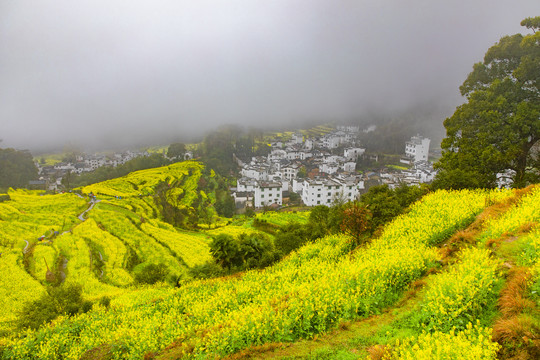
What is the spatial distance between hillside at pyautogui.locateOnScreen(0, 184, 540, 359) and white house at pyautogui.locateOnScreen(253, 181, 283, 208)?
1796 inches

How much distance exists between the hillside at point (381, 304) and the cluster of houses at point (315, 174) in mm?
16134

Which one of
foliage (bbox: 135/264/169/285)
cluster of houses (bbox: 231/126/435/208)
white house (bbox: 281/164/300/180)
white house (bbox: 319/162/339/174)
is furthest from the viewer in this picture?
white house (bbox: 281/164/300/180)

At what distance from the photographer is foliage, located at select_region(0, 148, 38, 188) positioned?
196ft

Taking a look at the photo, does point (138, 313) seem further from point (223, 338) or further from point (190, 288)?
point (223, 338)

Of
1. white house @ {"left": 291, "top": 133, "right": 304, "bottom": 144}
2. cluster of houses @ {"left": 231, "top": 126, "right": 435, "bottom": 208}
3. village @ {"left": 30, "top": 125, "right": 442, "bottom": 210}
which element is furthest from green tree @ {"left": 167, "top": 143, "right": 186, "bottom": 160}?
white house @ {"left": 291, "top": 133, "right": 304, "bottom": 144}

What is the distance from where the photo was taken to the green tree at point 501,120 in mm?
14742

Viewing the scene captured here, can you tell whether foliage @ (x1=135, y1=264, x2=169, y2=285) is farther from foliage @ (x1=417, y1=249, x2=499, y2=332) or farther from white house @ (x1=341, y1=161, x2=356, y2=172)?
white house @ (x1=341, y1=161, x2=356, y2=172)

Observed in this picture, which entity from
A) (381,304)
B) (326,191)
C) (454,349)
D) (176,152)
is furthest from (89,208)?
(176,152)

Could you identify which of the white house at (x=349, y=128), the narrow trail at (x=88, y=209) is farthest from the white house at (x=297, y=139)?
the narrow trail at (x=88, y=209)

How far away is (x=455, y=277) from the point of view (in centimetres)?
622

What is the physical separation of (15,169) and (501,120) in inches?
3264

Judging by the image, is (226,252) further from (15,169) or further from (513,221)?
(15,169)

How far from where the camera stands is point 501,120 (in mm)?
15359

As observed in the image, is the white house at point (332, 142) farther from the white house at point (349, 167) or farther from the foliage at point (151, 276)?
the foliage at point (151, 276)
